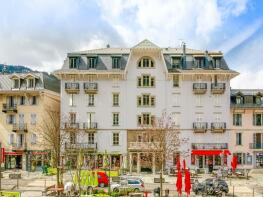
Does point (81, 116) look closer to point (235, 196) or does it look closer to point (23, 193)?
point (23, 193)

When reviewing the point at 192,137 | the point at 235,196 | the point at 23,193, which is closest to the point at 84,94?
the point at 192,137

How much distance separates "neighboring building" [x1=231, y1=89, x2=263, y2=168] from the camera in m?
73.6

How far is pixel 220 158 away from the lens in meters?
72.6

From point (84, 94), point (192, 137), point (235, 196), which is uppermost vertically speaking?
point (84, 94)

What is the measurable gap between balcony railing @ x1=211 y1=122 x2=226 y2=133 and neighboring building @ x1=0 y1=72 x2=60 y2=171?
924 inches

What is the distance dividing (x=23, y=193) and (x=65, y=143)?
76.7ft

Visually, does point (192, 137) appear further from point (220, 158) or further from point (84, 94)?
point (84, 94)

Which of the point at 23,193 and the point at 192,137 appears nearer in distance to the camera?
the point at 23,193

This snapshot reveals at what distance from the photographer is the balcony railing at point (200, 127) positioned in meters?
72.8

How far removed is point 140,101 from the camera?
243ft

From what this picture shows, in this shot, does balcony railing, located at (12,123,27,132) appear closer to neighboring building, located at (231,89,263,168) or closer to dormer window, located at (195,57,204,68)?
dormer window, located at (195,57,204,68)

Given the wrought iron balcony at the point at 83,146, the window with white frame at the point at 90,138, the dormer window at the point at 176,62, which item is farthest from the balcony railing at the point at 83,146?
the dormer window at the point at 176,62

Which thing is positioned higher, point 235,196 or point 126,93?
point 126,93

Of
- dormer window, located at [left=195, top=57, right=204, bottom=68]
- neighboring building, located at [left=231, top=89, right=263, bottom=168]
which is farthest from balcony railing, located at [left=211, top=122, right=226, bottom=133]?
dormer window, located at [left=195, top=57, right=204, bottom=68]
